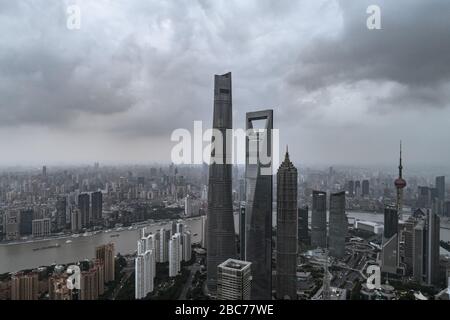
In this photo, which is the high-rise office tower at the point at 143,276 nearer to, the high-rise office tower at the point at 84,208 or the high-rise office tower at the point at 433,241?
the high-rise office tower at the point at 84,208

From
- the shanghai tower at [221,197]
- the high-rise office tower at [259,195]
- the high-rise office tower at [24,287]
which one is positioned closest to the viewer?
the high-rise office tower at [24,287]

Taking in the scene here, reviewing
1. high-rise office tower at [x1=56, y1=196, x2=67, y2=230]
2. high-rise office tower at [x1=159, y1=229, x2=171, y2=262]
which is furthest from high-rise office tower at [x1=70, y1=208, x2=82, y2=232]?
high-rise office tower at [x1=159, y1=229, x2=171, y2=262]

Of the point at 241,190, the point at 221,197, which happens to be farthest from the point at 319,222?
the point at 221,197

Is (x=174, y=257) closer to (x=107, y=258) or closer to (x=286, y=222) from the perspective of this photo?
(x=107, y=258)

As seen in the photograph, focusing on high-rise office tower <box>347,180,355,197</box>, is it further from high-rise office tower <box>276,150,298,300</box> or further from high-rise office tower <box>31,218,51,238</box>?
high-rise office tower <box>31,218,51,238</box>

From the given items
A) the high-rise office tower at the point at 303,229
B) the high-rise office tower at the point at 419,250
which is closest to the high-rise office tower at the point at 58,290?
the high-rise office tower at the point at 303,229

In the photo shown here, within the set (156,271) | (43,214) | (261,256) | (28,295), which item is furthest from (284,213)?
(43,214)
